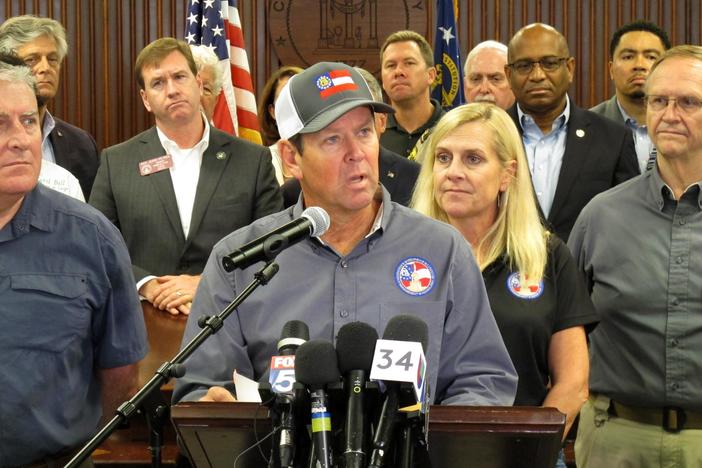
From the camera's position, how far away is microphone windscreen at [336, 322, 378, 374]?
5.56 feet

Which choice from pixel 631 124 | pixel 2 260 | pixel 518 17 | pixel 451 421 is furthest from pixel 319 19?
pixel 451 421

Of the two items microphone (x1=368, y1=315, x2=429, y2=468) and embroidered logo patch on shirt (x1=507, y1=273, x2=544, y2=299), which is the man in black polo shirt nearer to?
embroidered logo patch on shirt (x1=507, y1=273, x2=544, y2=299)

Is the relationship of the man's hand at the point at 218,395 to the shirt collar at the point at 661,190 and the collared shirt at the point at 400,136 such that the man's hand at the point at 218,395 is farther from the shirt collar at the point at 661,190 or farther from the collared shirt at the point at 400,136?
the collared shirt at the point at 400,136

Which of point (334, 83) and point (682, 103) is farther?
point (682, 103)

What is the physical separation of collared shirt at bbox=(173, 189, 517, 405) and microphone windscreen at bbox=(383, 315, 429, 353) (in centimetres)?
72

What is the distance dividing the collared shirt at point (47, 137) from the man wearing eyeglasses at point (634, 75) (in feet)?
8.78

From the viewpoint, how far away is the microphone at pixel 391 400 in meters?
1.61

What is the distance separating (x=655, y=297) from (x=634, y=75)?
236 centimetres

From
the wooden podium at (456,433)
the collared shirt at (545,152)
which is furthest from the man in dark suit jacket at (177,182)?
the wooden podium at (456,433)

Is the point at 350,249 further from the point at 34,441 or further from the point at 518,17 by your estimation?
the point at 518,17

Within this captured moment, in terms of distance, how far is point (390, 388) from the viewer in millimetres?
1654

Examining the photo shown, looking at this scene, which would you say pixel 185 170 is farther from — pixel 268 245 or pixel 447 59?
pixel 268 245

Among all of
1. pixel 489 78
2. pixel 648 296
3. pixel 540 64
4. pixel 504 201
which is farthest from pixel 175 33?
pixel 648 296

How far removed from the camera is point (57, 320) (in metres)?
2.82
